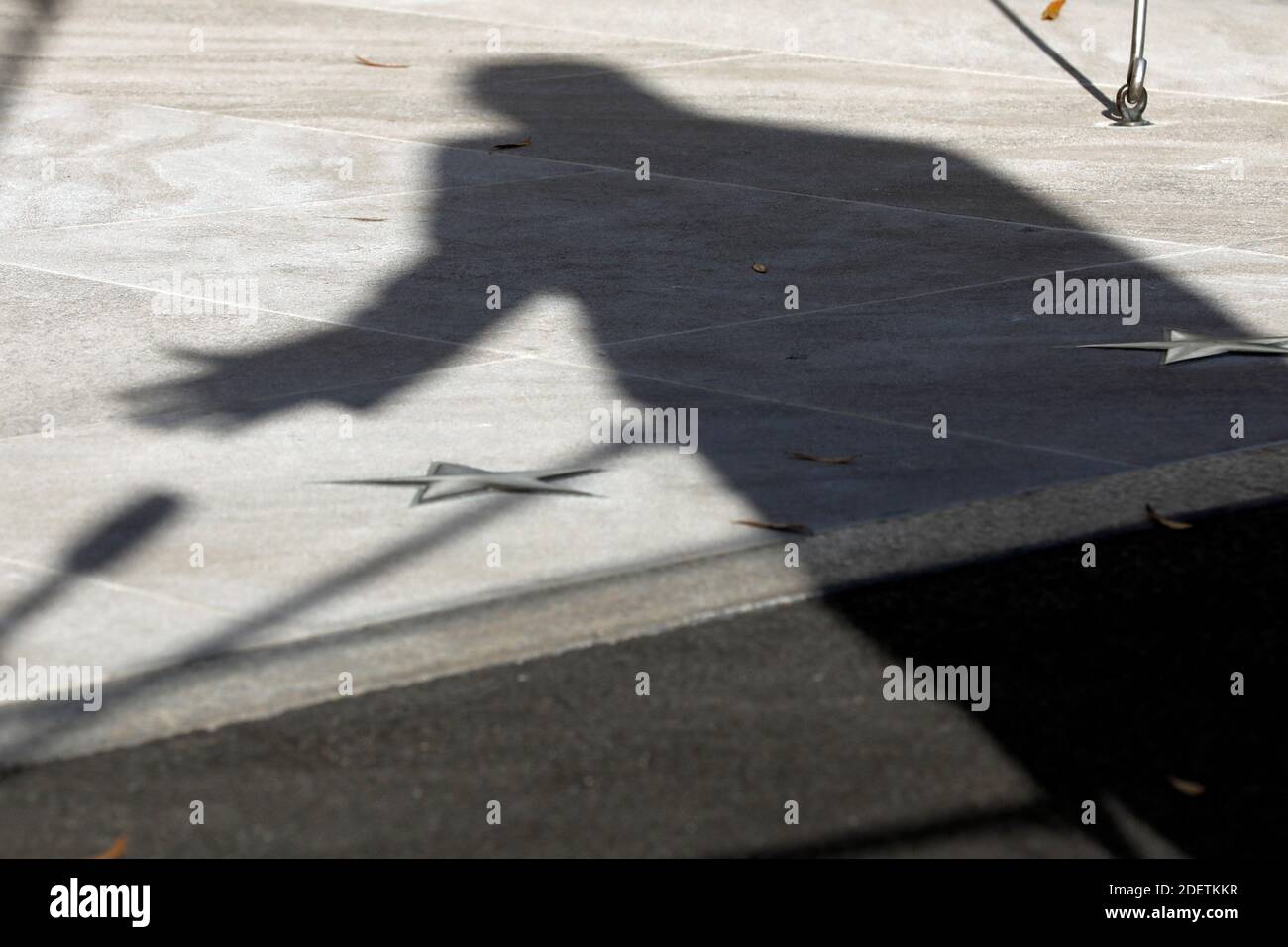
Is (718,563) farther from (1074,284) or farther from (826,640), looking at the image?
(1074,284)

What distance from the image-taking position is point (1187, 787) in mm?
3904

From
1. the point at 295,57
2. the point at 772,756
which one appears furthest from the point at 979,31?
the point at 772,756

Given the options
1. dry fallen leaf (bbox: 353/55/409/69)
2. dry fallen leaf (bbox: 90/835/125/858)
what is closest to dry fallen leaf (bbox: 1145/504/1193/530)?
dry fallen leaf (bbox: 90/835/125/858)

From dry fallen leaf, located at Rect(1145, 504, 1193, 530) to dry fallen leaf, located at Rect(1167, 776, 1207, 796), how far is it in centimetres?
153

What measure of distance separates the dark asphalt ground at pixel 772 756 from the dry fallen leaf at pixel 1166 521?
20.6 inches

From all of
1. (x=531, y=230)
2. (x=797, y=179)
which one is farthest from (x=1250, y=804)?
(x=797, y=179)

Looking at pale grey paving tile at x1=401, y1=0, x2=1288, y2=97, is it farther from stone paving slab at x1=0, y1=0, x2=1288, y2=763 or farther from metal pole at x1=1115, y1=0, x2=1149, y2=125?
metal pole at x1=1115, y1=0, x2=1149, y2=125

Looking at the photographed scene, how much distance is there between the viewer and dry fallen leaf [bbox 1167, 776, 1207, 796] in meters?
3.88

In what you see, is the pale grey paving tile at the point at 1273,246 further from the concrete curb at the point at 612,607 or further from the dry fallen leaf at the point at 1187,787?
the dry fallen leaf at the point at 1187,787

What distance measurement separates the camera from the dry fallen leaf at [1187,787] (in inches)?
153

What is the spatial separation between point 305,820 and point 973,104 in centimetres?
947

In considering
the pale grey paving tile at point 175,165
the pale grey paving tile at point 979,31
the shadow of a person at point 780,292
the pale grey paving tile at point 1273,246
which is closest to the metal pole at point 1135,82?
the pale grey paving tile at point 979,31

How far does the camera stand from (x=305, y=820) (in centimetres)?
377

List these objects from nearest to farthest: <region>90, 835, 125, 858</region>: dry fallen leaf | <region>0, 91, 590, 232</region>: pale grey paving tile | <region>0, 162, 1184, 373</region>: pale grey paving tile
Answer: <region>90, 835, 125, 858</region>: dry fallen leaf
<region>0, 162, 1184, 373</region>: pale grey paving tile
<region>0, 91, 590, 232</region>: pale grey paving tile
